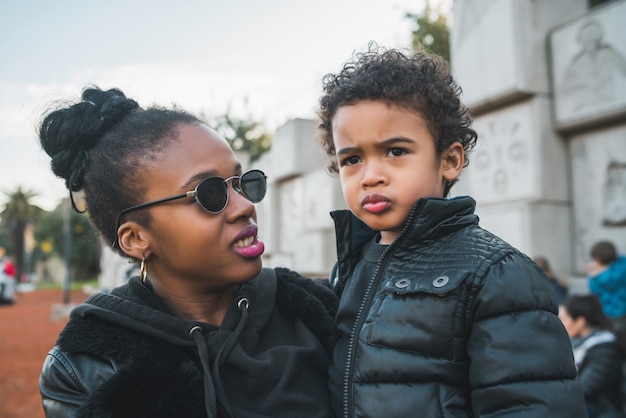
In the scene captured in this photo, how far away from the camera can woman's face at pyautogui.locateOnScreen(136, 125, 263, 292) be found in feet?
5.97

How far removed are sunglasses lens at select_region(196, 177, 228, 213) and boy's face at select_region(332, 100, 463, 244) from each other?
40 cm

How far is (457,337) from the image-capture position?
1498 mm

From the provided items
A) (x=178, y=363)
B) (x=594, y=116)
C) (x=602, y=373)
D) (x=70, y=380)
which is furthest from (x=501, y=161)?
(x=70, y=380)

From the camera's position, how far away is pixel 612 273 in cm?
442

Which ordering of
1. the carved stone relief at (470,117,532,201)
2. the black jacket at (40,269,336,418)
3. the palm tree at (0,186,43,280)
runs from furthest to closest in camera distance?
the palm tree at (0,186,43,280), the carved stone relief at (470,117,532,201), the black jacket at (40,269,336,418)

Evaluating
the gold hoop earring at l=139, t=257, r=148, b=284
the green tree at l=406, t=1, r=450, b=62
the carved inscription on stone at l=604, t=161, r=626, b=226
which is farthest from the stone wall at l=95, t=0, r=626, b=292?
the green tree at l=406, t=1, r=450, b=62

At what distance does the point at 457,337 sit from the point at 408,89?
2.60ft

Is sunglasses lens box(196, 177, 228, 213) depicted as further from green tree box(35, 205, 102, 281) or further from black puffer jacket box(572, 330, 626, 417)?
green tree box(35, 205, 102, 281)

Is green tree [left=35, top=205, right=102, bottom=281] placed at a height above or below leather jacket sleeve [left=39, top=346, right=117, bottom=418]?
below

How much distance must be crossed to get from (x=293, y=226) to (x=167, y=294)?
7.17m

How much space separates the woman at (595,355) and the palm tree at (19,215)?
49.5 m

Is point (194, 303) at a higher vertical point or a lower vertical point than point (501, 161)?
lower

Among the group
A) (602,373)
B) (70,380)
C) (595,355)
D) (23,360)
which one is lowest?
(23,360)

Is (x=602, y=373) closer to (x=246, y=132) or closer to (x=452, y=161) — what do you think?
(x=452, y=161)
